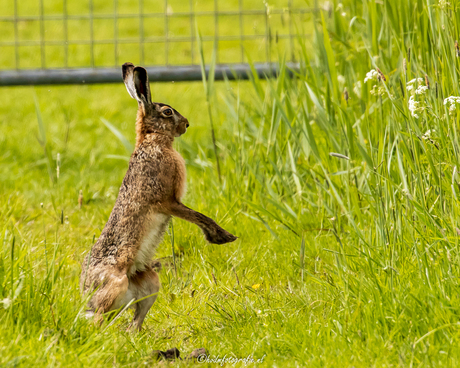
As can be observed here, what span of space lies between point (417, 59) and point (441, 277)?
151cm

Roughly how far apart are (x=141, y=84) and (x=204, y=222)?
0.76 meters

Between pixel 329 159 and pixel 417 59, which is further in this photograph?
pixel 329 159

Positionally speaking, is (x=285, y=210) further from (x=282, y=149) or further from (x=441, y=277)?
(x=441, y=277)

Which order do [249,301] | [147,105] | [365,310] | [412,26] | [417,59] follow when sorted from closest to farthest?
[365,310], [249,301], [147,105], [417,59], [412,26]

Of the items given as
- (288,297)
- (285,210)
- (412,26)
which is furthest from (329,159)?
(288,297)

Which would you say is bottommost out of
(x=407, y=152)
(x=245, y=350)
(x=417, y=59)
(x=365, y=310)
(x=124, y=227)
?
(x=245, y=350)

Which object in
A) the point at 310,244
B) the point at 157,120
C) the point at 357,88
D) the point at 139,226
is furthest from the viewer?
the point at 357,88

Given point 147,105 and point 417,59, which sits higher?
point 417,59

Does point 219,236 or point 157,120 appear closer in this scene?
point 219,236

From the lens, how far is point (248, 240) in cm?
390

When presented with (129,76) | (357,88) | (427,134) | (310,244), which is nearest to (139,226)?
(129,76)

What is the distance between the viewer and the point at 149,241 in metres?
3.13

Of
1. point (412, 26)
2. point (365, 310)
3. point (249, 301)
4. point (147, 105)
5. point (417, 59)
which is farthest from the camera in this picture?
point (412, 26)

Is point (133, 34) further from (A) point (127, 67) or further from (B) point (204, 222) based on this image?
(B) point (204, 222)
